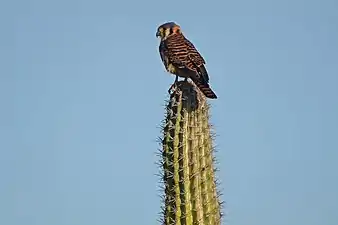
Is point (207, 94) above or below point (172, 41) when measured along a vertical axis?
below

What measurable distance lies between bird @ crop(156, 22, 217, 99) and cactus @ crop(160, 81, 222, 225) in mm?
1149

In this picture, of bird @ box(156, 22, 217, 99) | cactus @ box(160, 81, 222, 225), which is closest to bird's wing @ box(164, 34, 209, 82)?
bird @ box(156, 22, 217, 99)

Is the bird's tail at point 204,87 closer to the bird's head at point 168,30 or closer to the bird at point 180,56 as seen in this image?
the bird at point 180,56

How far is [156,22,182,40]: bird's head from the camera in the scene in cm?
813

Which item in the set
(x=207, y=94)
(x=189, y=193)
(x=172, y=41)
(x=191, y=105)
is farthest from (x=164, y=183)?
(x=172, y=41)

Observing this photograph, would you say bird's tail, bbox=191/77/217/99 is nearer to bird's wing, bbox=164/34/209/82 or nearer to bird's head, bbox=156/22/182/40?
bird's wing, bbox=164/34/209/82

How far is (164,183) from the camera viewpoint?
18.3 ft

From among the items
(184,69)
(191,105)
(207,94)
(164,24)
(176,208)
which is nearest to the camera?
(176,208)

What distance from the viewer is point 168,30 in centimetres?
816

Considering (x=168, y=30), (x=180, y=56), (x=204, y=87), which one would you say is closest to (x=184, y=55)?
(x=180, y=56)

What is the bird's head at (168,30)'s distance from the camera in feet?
26.7

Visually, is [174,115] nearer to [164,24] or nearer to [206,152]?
[206,152]

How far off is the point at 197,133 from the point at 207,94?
1.08 meters

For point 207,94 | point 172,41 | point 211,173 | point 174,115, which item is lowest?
point 211,173
